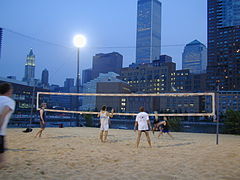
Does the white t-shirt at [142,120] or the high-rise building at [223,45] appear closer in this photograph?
the white t-shirt at [142,120]

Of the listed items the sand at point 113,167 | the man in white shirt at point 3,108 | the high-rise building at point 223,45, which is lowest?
the sand at point 113,167

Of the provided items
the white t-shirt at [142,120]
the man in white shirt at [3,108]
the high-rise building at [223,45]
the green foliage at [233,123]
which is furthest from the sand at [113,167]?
the high-rise building at [223,45]

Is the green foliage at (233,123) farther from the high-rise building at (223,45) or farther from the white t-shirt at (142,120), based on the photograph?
the high-rise building at (223,45)

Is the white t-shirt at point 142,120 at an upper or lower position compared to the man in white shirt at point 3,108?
Result: lower

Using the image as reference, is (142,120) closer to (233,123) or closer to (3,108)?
(3,108)

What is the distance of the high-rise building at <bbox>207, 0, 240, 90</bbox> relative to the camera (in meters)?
146

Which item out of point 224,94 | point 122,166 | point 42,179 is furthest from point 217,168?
point 224,94

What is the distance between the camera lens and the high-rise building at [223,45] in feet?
478

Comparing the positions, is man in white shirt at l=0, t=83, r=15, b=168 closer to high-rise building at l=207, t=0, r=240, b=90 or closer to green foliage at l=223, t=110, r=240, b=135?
green foliage at l=223, t=110, r=240, b=135

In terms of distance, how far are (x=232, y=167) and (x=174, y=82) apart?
5263 inches

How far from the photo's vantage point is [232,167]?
20.9 ft

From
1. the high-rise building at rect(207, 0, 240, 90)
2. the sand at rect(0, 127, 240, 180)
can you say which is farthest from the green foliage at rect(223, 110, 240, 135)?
the high-rise building at rect(207, 0, 240, 90)

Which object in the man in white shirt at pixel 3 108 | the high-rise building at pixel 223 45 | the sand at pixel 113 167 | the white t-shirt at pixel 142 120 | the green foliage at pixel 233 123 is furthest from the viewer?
the high-rise building at pixel 223 45

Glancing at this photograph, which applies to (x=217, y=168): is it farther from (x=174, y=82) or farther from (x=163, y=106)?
(x=174, y=82)
